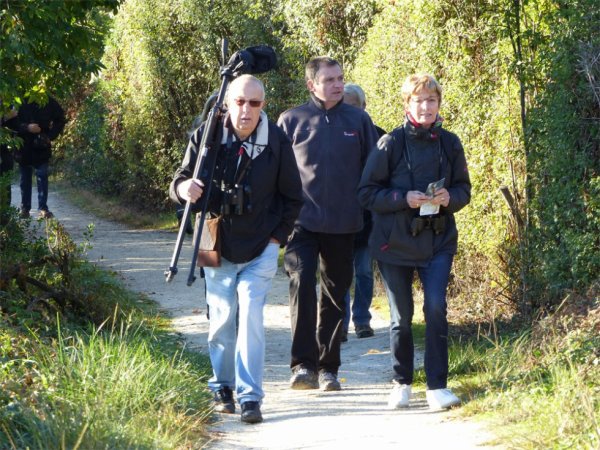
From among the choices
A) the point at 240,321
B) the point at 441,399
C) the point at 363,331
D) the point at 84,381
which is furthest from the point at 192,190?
the point at 363,331

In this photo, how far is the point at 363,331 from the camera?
9984 millimetres

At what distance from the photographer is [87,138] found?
24422mm

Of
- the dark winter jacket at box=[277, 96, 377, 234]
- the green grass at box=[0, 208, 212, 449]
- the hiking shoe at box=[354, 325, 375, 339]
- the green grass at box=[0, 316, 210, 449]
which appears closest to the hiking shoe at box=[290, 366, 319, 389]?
the green grass at box=[0, 208, 212, 449]

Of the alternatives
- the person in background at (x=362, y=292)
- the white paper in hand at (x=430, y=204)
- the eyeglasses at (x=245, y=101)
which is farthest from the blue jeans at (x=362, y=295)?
the eyeglasses at (x=245, y=101)

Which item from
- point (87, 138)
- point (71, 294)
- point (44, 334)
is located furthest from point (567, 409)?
point (87, 138)

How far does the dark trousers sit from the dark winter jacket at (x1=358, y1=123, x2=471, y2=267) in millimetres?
859

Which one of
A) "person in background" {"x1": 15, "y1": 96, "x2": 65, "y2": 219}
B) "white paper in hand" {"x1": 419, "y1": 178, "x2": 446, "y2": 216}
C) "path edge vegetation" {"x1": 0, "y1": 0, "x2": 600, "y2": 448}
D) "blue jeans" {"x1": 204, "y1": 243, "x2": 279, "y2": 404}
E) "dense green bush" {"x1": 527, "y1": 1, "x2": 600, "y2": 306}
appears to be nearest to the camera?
"path edge vegetation" {"x1": 0, "y1": 0, "x2": 600, "y2": 448}

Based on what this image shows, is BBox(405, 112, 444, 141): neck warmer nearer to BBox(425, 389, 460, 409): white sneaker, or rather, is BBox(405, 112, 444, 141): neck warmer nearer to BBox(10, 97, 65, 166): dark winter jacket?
BBox(425, 389, 460, 409): white sneaker

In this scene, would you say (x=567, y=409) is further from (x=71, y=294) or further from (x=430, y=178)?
(x=71, y=294)

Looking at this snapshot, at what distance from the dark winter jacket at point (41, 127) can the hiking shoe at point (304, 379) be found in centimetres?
827

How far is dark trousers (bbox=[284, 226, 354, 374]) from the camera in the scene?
26.5 ft

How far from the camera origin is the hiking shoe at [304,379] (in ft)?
26.3

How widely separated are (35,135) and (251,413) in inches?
372

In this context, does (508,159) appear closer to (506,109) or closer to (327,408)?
(506,109)
